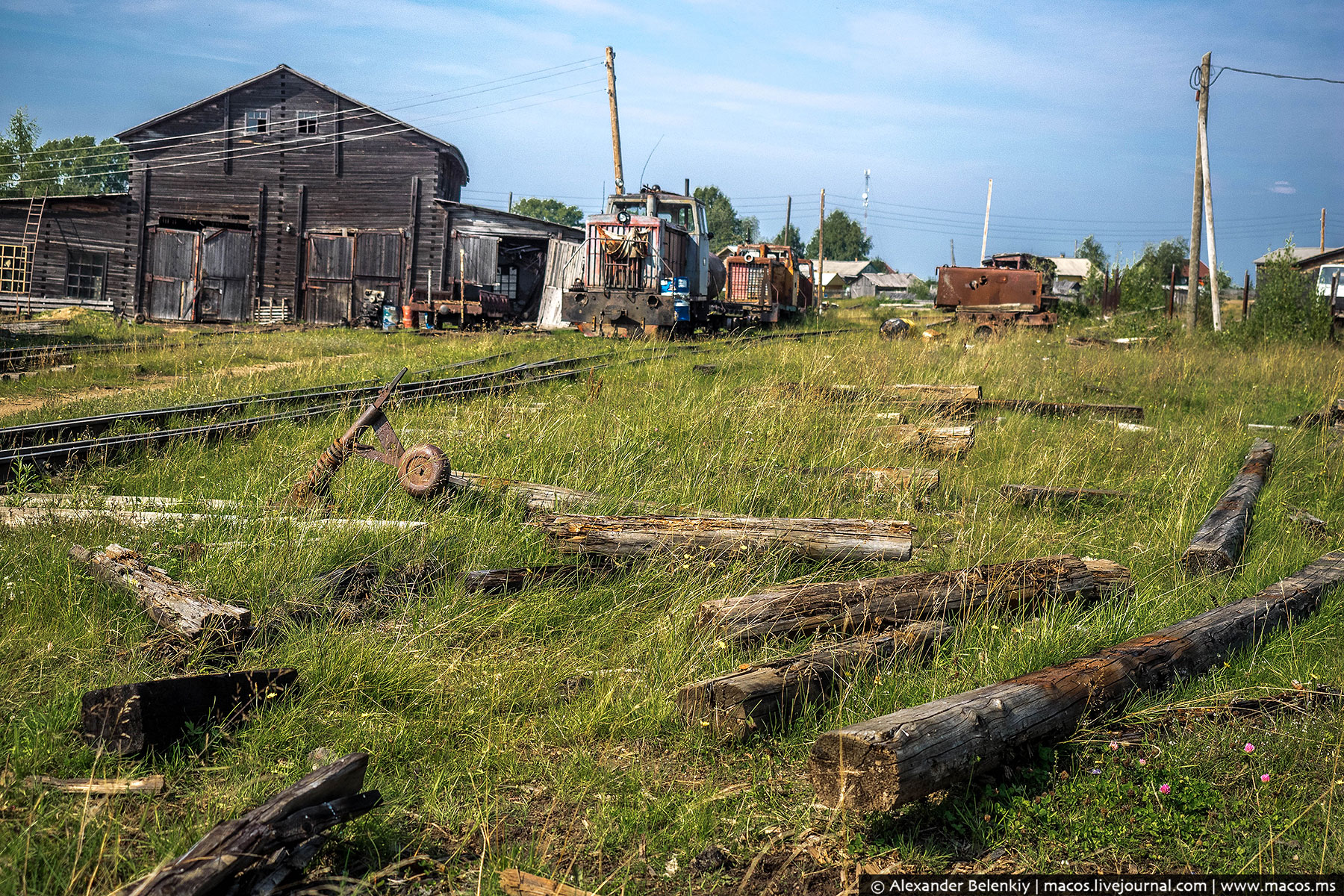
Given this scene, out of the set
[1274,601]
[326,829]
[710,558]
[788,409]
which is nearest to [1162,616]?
[1274,601]

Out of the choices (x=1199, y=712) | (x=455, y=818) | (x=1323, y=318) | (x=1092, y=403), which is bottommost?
(x=455, y=818)

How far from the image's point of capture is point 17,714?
2.85 meters

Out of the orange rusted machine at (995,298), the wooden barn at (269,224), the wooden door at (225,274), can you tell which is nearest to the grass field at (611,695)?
the orange rusted machine at (995,298)

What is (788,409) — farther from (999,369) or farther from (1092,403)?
(999,369)

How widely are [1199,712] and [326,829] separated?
302cm

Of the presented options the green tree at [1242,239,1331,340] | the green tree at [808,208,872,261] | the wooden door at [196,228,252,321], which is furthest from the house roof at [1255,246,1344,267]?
the green tree at [808,208,872,261]

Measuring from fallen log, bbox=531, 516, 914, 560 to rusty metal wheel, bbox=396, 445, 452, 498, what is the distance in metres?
0.96

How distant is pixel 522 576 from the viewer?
4.24 m

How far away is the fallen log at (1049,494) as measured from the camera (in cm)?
626

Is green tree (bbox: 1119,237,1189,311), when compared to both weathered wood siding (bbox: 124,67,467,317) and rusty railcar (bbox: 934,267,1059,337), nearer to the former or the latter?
rusty railcar (bbox: 934,267,1059,337)

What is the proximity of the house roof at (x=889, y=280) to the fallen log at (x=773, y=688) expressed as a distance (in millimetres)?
92631

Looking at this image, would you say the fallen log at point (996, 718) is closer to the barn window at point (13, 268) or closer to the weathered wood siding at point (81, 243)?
the weathered wood siding at point (81, 243)

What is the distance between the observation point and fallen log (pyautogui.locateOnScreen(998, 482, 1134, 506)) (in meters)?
6.26

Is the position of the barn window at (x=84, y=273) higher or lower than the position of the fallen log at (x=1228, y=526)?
higher
